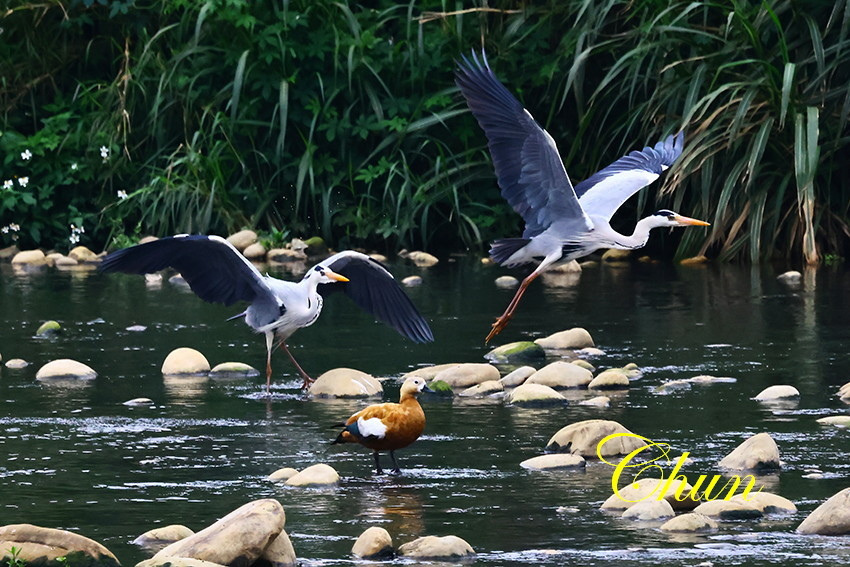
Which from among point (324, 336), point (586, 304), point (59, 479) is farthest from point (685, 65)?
point (59, 479)

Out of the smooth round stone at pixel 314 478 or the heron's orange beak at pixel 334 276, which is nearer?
the smooth round stone at pixel 314 478

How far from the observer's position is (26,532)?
489cm

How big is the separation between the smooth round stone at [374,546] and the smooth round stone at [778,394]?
11.1ft

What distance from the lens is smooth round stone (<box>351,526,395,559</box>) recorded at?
203 inches

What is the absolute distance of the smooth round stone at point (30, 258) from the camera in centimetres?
1540

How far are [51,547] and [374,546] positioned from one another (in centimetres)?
98

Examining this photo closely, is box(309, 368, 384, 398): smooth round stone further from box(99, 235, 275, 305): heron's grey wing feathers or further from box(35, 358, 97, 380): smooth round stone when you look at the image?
box(35, 358, 97, 380): smooth round stone

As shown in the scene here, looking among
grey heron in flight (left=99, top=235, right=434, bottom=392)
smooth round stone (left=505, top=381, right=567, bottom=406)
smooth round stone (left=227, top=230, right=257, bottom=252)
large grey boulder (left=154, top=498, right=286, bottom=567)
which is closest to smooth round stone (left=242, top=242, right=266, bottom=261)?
smooth round stone (left=227, top=230, right=257, bottom=252)

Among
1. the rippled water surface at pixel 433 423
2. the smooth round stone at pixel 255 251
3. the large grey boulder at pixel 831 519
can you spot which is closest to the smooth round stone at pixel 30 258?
the smooth round stone at pixel 255 251

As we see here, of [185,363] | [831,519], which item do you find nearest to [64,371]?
[185,363]

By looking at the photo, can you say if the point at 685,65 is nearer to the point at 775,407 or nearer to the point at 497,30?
the point at 497,30

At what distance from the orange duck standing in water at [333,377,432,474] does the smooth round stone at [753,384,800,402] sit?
2.23 metres

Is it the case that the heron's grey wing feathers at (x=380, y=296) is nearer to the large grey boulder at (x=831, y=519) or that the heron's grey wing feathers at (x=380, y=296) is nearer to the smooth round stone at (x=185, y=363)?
the smooth round stone at (x=185, y=363)

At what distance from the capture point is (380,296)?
915cm
